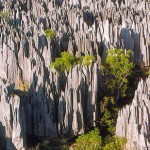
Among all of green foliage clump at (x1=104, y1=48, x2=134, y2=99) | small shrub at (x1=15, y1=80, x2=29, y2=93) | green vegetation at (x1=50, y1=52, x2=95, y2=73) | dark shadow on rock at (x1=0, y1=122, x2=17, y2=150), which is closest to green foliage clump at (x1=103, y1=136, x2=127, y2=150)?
dark shadow on rock at (x1=0, y1=122, x2=17, y2=150)

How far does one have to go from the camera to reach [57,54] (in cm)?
2800

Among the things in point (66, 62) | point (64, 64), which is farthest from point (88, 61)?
point (64, 64)

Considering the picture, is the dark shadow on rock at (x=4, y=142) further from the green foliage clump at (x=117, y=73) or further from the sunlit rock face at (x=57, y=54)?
the green foliage clump at (x=117, y=73)

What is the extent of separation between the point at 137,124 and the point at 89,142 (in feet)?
8.90

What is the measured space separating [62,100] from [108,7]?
1944cm

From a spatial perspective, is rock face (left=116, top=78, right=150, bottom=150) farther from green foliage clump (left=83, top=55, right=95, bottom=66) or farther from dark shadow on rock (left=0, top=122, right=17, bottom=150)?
dark shadow on rock (left=0, top=122, right=17, bottom=150)

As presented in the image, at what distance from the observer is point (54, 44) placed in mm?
28156

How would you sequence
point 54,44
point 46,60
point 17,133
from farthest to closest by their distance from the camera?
1. point 54,44
2. point 46,60
3. point 17,133

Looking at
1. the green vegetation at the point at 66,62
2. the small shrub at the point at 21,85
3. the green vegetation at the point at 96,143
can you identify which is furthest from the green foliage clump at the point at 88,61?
the green vegetation at the point at 96,143

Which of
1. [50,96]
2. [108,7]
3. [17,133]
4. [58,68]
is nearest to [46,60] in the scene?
[58,68]

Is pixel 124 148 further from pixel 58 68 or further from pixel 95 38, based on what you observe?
pixel 95 38

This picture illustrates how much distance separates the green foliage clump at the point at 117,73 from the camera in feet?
80.3

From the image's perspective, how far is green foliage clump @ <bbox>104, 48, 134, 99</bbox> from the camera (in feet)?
80.3

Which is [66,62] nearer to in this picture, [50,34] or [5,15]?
[50,34]
